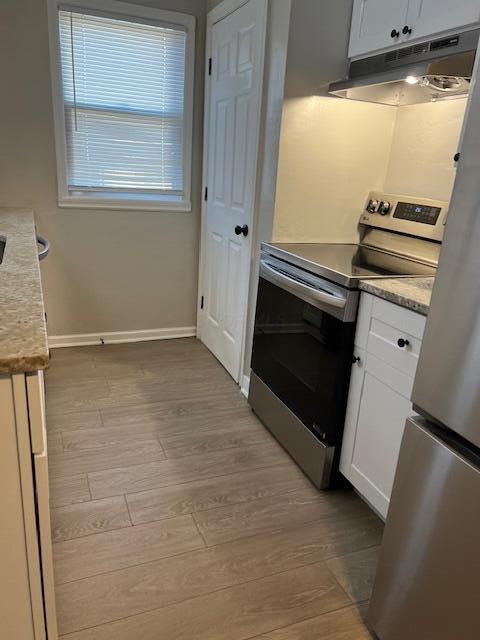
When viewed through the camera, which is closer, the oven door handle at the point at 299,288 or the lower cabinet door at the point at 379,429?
the lower cabinet door at the point at 379,429

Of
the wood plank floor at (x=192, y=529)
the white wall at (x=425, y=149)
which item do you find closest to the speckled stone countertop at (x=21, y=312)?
the wood plank floor at (x=192, y=529)

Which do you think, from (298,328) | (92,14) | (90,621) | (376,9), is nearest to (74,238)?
(92,14)

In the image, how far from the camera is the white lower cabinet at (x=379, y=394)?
5.29 feet

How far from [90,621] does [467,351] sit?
132 cm

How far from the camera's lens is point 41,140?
9.88 ft

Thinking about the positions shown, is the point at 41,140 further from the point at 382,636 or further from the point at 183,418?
the point at 382,636

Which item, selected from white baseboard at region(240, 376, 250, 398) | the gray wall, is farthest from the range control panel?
the gray wall

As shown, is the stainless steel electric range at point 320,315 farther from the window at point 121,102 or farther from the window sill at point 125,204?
the window at point 121,102

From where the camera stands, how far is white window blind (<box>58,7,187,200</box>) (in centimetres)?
297

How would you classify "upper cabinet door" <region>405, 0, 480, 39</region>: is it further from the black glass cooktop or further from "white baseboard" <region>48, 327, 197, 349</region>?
"white baseboard" <region>48, 327, 197, 349</region>

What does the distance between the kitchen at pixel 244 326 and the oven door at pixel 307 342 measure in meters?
0.01

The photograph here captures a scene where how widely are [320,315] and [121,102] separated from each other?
2.14 meters

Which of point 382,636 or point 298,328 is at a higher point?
point 298,328

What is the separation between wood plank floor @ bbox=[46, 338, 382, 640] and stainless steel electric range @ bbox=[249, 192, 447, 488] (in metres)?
0.19
